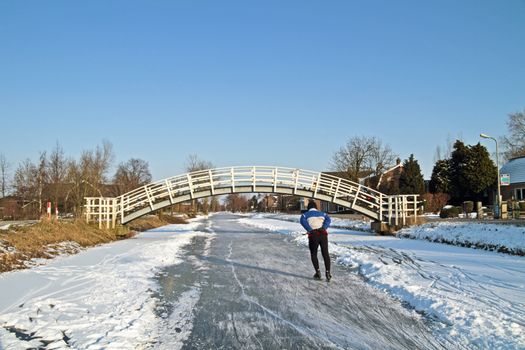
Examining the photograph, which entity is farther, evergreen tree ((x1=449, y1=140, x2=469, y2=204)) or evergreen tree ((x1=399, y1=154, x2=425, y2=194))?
evergreen tree ((x1=399, y1=154, x2=425, y2=194))

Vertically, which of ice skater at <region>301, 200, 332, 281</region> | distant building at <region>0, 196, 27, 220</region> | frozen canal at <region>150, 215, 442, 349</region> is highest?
distant building at <region>0, 196, 27, 220</region>

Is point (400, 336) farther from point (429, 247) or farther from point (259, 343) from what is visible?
point (429, 247)

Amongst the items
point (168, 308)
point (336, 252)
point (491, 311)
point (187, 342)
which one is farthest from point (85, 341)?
point (336, 252)

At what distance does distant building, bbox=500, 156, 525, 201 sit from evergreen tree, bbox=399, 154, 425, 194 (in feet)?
29.0

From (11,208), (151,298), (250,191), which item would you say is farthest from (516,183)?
(11,208)

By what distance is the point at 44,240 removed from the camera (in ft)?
43.9

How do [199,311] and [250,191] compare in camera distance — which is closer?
[199,311]

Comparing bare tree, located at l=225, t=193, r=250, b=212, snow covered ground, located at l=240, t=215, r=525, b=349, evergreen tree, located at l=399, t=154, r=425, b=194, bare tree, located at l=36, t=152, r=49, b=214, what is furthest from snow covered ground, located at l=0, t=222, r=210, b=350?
bare tree, located at l=225, t=193, r=250, b=212

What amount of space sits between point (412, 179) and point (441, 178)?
5.43 metres

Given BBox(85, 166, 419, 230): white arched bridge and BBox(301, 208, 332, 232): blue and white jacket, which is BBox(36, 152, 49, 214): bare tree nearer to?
BBox(85, 166, 419, 230): white arched bridge

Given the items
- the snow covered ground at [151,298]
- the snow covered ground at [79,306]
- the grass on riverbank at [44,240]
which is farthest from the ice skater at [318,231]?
the grass on riverbank at [44,240]

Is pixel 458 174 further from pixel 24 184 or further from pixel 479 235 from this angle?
pixel 24 184

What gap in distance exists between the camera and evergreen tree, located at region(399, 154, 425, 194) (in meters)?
47.8

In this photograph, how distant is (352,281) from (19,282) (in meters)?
6.89
